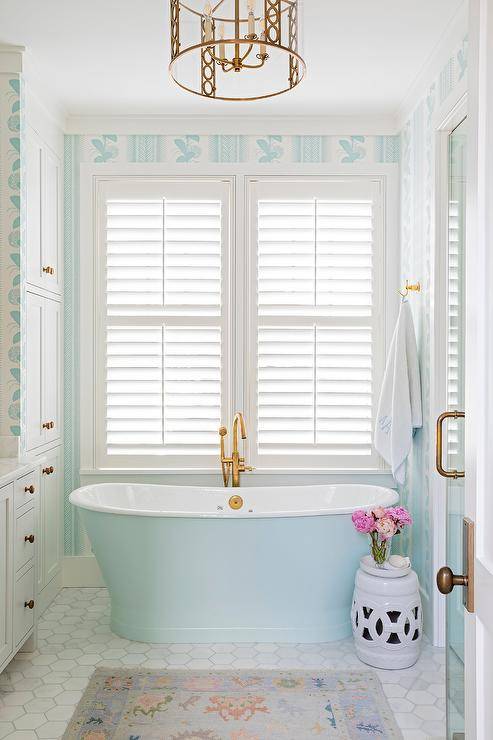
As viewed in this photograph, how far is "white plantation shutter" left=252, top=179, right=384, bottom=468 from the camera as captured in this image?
398 cm

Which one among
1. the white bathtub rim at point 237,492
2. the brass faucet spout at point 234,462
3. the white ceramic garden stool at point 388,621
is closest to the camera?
the white ceramic garden stool at point 388,621

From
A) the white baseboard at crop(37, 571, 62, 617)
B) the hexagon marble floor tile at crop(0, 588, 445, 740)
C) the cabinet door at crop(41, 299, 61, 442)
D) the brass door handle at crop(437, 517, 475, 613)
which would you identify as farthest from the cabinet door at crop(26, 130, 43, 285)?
the brass door handle at crop(437, 517, 475, 613)

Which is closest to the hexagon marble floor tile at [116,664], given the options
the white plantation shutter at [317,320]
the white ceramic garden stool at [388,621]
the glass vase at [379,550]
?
the white ceramic garden stool at [388,621]

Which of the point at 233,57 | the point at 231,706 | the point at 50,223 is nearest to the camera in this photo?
the point at 233,57

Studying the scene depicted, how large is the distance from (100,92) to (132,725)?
10.1 feet

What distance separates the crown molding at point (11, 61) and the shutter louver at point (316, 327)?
4.85 ft

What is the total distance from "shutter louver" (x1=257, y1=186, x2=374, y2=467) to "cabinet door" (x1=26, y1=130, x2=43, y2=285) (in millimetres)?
1251

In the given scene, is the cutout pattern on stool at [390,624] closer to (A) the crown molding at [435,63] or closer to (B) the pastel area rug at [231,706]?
(B) the pastel area rug at [231,706]

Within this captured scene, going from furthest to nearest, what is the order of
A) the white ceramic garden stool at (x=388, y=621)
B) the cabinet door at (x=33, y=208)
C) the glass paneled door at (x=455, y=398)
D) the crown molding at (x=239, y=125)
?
the crown molding at (x=239, y=125) → the cabinet door at (x=33, y=208) → the white ceramic garden stool at (x=388, y=621) → the glass paneled door at (x=455, y=398)

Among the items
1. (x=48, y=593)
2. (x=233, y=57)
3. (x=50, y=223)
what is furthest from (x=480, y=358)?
(x=48, y=593)

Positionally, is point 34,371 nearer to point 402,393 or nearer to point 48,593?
point 48,593

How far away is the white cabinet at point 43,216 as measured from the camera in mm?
3410

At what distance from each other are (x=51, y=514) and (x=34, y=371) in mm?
870

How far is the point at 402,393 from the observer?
11.4 ft
